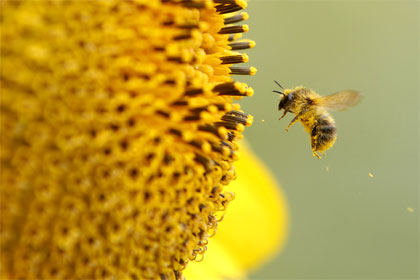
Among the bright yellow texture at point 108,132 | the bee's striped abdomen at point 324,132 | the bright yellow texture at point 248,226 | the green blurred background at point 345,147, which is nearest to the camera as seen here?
the bright yellow texture at point 108,132

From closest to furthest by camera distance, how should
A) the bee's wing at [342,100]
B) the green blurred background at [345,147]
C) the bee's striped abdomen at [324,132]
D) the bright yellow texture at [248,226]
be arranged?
the bee's wing at [342,100] < the bee's striped abdomen at [324,132] < the bright yellow texture at [248,226] < the green blurred background at [345,147]

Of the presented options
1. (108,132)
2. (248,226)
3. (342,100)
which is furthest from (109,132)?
(248,226)

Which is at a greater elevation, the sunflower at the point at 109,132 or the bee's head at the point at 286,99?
the bee's head at the point at 286,99

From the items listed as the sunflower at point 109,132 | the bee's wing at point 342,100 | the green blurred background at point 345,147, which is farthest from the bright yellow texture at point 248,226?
the green blurred background at point 345,147

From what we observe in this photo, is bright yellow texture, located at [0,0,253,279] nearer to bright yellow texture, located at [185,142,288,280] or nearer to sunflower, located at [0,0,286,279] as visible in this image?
sunflower, located at [0,0,286,279]

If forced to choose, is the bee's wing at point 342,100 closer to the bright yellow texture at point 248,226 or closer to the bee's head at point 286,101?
the bee's head at point 286,101

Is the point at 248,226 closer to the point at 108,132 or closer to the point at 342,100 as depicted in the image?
the point at 342,100

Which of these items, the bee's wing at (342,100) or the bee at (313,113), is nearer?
the bee's wing at (342,100)

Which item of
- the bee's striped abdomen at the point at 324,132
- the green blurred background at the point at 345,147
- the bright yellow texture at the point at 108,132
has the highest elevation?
the green blurred background at the point at 345,147

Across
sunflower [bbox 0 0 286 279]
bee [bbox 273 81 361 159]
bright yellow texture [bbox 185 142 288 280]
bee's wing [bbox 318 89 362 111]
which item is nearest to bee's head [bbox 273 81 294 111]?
bee [bbox 273 81 361 159]
